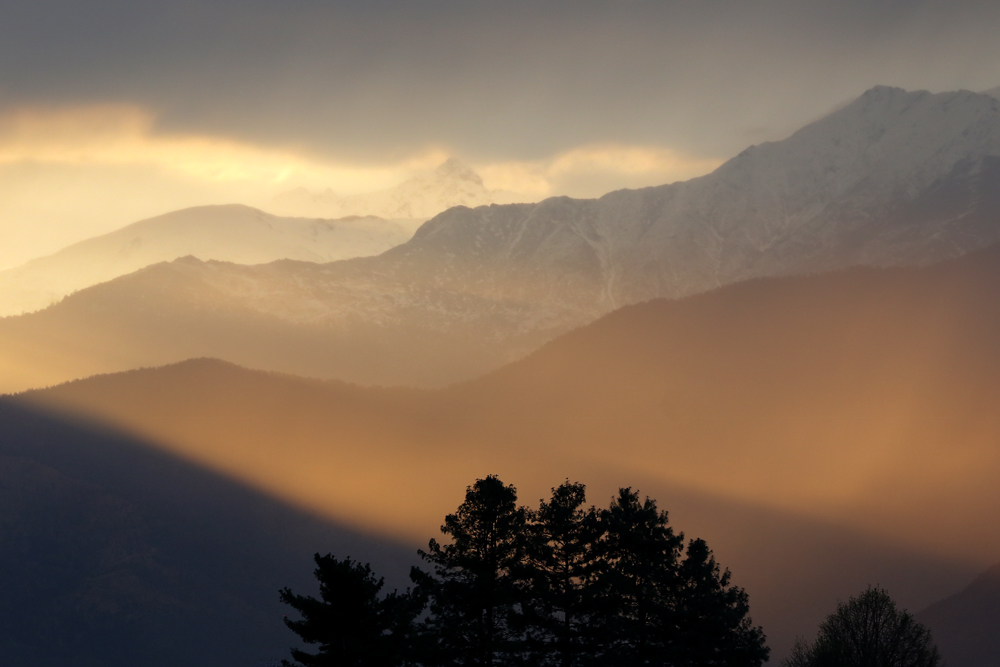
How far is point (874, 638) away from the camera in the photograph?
9888cm

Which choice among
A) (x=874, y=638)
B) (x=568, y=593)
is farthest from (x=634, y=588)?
(x=874, y=638)

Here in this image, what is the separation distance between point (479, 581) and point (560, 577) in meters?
5.43

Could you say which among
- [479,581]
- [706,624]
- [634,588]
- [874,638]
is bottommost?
[479,581]

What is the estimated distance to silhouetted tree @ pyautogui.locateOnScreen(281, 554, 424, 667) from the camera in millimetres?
53719

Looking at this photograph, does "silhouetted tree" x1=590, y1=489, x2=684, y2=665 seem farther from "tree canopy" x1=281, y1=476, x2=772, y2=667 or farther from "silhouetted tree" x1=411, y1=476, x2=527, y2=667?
"silhouetted tree" x1=411, y1=476, x2=527, y2=667

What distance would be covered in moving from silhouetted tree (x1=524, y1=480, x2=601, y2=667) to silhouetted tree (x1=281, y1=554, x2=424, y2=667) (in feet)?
33.4

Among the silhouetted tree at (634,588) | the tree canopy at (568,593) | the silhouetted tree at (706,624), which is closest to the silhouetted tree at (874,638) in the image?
the silhouetted tree at (706,624)

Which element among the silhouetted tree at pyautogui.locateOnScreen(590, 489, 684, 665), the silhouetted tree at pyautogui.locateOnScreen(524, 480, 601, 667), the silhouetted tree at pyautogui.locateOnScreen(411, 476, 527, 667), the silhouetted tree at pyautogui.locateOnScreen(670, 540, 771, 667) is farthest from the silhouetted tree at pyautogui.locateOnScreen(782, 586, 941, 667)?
the silhouetted tree at pyautogui.locateOnScreen(411, 476, 527, 667)

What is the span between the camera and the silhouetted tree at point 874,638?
95.8m

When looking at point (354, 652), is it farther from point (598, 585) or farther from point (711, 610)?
point (711, 610)

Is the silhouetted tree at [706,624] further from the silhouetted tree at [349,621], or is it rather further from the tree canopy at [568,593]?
the silhouetted tree at [349,621]

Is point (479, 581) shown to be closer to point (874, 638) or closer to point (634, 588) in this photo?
point (634, 588)

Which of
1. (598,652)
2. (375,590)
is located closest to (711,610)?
(598,652)

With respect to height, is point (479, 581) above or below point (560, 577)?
below
